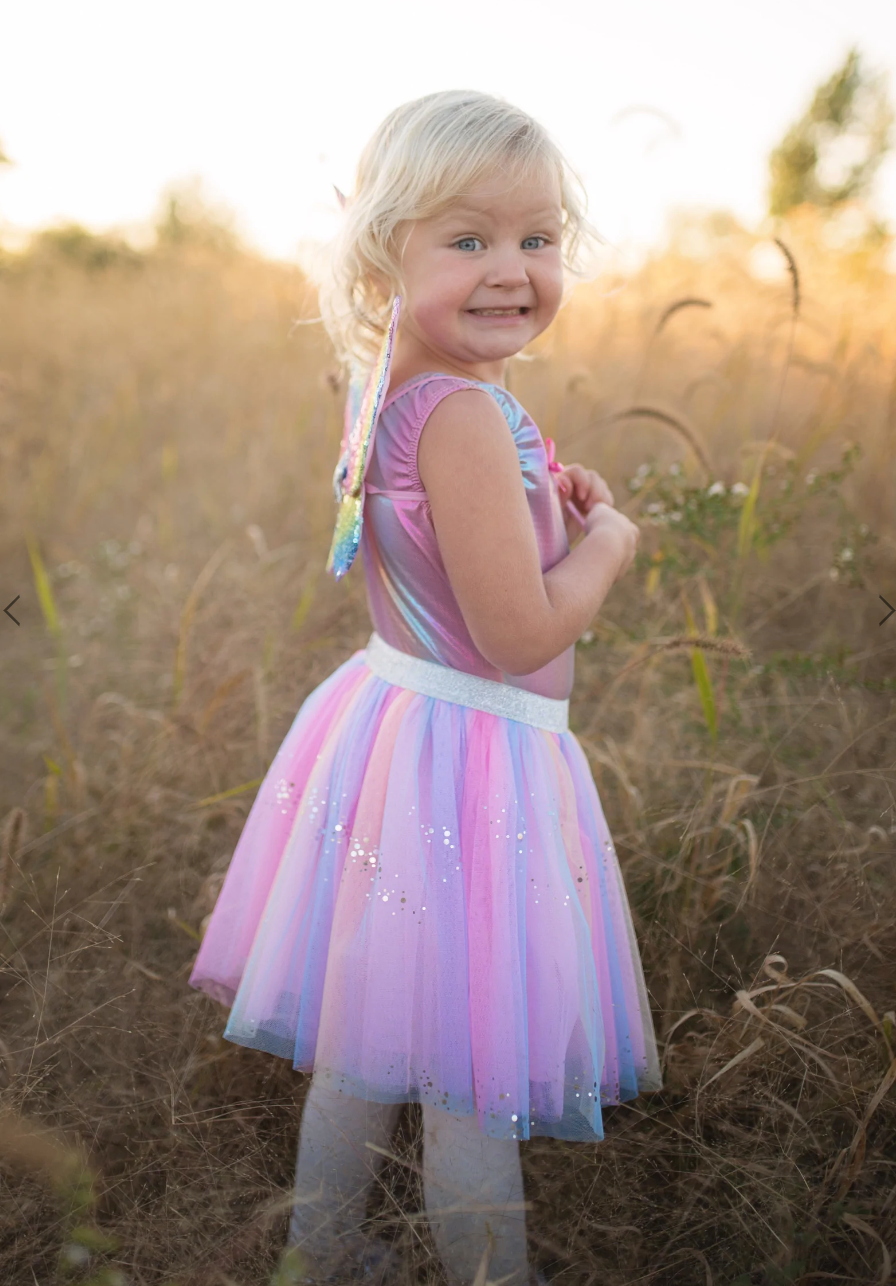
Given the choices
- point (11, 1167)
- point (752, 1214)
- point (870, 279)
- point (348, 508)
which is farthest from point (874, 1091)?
point (870, 279)

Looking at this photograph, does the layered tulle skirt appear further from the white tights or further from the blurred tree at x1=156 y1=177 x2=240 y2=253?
the blurred tree at x1=156 y1=177 x2=240 y2=253

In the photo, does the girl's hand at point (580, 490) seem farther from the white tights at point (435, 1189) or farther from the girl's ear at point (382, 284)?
the white tights at point (435, 1189)

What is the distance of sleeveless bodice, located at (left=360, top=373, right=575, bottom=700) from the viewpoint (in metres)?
1.01

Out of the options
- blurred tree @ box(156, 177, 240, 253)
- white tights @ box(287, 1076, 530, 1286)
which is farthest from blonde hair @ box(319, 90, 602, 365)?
blurred tree @ box(156, 177, 240, 253)

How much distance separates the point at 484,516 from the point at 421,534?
119 mm

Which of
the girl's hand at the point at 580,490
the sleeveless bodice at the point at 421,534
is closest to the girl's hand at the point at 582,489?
the girl's hand at the point at 580,490

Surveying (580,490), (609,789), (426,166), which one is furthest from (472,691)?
(609,789)

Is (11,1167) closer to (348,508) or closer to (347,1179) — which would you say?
(347,1179)

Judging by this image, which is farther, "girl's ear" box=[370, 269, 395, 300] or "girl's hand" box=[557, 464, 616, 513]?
"girl's hand" box=[557, 464, 616, 513]

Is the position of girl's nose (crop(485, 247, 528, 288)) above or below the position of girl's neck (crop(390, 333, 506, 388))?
above

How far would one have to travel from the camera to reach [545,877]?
1.06m

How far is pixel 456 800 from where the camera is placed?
3.52 feet

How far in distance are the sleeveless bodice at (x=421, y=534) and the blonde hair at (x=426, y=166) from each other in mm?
180

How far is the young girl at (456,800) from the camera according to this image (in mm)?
973
